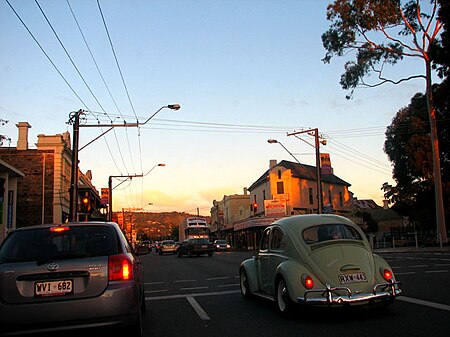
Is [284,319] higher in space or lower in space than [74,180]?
lower

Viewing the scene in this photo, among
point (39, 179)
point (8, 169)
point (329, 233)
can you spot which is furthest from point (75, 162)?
point (39, 179)

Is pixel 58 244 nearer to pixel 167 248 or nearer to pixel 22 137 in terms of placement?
pixel 22 137

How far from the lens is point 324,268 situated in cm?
744

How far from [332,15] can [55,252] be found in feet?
→ 110

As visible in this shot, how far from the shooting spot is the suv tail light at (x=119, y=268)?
6.01 meters

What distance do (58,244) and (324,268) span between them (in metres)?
3.86

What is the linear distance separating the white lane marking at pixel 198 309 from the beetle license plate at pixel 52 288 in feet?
10.1

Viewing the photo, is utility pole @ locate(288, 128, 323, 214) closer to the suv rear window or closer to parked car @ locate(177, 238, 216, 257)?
parked car @ locate(177, 238, 216, 257)

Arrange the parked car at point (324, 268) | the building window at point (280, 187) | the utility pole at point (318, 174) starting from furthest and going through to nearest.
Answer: the building window at point (280, 187), the utility pole at point (318, 174), the parked car at point (324, 268)

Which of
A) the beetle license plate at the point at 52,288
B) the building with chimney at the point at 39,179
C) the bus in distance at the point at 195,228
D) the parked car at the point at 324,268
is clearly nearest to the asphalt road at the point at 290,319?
the parked car at the point at 324,268

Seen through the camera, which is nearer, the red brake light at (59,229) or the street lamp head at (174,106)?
the red brake light at (59,229)

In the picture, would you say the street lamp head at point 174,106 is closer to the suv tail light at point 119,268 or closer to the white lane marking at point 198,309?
the white lane marking at point 198,309

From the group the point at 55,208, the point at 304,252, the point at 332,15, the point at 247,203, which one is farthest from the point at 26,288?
the point at 247,203

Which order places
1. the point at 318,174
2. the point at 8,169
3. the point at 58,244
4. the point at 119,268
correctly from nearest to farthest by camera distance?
the point at 119,268 < the point at 58,244 < the point at 8,169 < the point at 318,174
